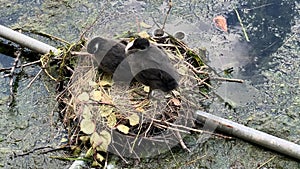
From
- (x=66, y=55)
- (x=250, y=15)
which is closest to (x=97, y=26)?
(x=66, y=55)

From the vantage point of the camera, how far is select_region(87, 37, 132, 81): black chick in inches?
131

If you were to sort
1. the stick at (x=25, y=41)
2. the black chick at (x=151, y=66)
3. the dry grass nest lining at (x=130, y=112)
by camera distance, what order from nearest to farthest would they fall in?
the black chick at (x=151, y=66) → the dry grass nest lining at (x=130, y=112) → the stick at (x=25, y=41)

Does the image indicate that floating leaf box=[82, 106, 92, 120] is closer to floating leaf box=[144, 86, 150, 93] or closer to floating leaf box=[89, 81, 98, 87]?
floating leaf box=[89, 81, 98, 87]

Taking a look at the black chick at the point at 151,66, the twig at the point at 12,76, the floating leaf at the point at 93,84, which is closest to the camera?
the black chick at the point at 151,66

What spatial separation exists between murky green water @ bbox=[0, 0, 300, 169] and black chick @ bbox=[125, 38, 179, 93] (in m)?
0.44

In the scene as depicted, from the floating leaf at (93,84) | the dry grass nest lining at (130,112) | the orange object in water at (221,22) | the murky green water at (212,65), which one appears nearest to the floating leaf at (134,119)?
the dry grass nest lining at (130,112)

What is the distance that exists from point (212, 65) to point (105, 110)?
954 millimetres

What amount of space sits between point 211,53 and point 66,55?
3.49 ft

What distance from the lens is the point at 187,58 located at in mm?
3639

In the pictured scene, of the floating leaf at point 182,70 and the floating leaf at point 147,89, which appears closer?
the floating leaf at point 147,89

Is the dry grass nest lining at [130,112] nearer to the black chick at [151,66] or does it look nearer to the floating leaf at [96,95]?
the floating leaf at [96,95]

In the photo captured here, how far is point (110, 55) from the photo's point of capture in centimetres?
334

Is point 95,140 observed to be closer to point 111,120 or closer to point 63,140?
point 111,120

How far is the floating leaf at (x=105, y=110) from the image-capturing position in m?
3.26
